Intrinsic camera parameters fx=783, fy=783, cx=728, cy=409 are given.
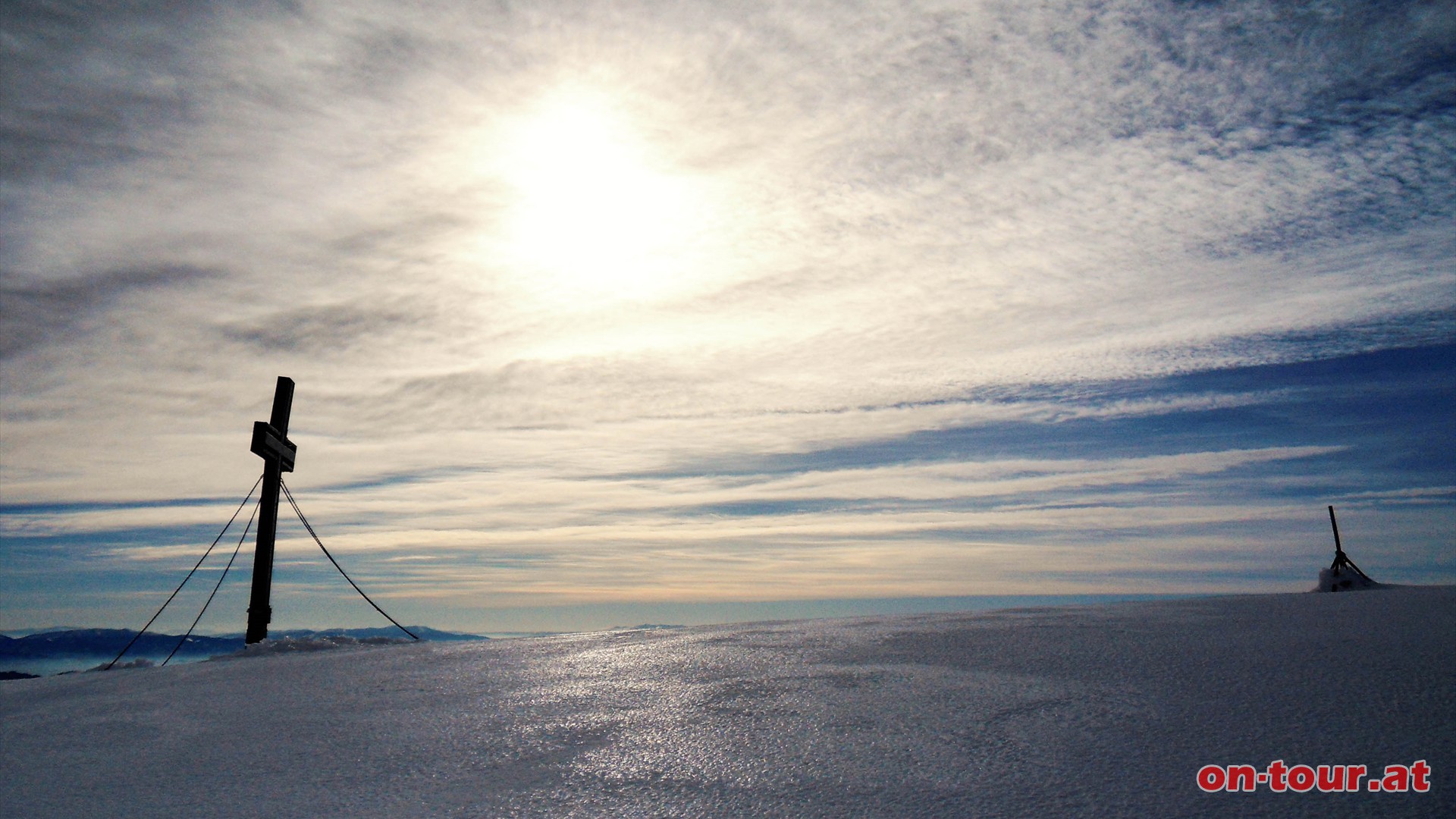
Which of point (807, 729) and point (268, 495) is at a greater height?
point (268, 495)

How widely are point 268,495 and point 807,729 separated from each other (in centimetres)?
1180

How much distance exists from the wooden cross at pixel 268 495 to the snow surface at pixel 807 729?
614cm

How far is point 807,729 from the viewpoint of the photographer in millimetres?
3879

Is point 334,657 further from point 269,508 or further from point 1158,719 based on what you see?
point 1158,719

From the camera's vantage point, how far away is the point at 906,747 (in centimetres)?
352

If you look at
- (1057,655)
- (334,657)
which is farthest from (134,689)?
(1057,655)

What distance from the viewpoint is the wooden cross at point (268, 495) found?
40.4 feet

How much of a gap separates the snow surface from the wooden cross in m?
6.14

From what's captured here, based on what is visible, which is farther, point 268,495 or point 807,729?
point 268,495

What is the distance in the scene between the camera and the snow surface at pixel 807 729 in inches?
121

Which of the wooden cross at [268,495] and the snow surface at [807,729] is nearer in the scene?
the snow surface at [807,729]

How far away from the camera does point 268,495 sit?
12688 mm

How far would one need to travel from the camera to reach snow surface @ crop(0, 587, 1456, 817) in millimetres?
3074

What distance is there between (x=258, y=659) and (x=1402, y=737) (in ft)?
30.7
